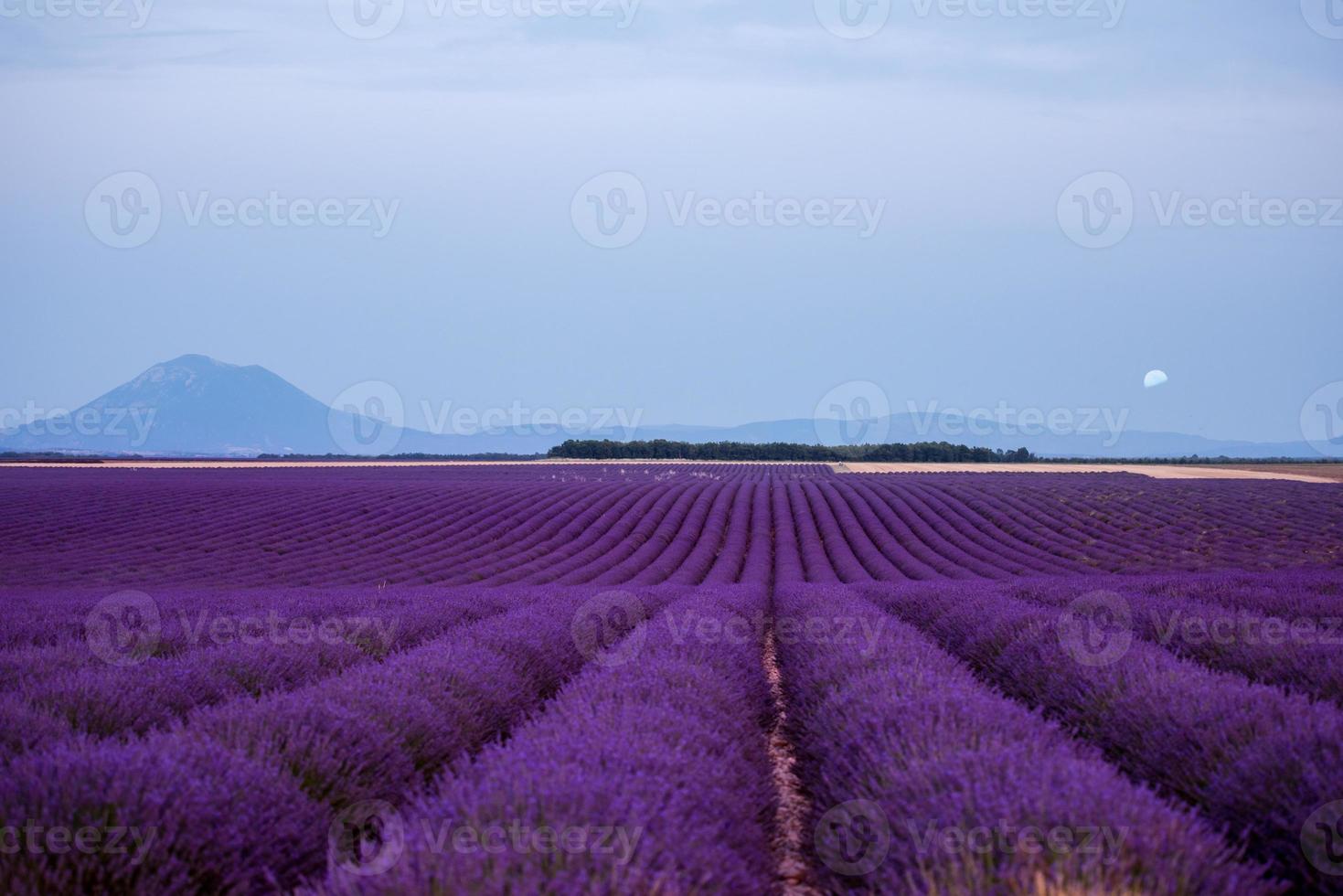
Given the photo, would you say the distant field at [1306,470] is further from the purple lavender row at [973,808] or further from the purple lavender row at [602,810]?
the purple lavender row at [602,810]

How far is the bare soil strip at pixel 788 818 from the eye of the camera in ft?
12.2

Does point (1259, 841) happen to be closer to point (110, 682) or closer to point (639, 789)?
point (639, 789)

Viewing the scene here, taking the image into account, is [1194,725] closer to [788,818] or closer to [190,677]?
[788,818]

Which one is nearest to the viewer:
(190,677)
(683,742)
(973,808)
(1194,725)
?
(973,808)

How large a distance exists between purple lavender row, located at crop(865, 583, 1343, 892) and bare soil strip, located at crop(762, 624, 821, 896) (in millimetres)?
1447

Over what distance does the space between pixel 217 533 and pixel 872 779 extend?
2155 cm

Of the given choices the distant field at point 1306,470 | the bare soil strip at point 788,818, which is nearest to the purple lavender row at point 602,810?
the bare soil strip at point 788,818

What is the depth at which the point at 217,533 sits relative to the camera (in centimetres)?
2155

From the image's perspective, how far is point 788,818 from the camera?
4.48m

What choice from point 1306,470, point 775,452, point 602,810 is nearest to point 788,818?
point 602,810

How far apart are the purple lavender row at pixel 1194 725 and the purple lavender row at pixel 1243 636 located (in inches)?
23.6

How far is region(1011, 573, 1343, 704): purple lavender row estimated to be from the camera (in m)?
5.27

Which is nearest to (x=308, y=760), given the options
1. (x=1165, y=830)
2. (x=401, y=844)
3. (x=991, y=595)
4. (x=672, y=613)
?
(x=401, y=844)

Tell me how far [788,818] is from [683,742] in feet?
4.06
